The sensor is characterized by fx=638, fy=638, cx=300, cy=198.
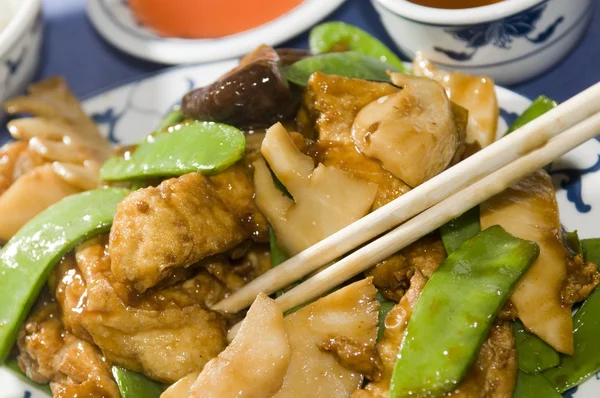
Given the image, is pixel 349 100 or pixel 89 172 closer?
pixel 349 100

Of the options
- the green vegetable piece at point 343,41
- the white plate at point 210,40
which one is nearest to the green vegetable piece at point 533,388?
the green vegetable piece at point 343,41

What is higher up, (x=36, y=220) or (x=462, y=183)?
(x=462, y=183)

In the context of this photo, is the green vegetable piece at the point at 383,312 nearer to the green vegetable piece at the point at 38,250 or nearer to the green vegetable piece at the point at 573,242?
the green vegetable piece at the point at 573,242

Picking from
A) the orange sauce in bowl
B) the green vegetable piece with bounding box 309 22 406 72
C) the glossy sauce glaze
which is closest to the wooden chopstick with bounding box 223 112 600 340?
the green vegetable piece with bounding box 309 22 406 72

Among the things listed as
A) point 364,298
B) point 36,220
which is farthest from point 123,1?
point 364,298

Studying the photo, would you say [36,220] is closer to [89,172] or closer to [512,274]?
[89,172]
